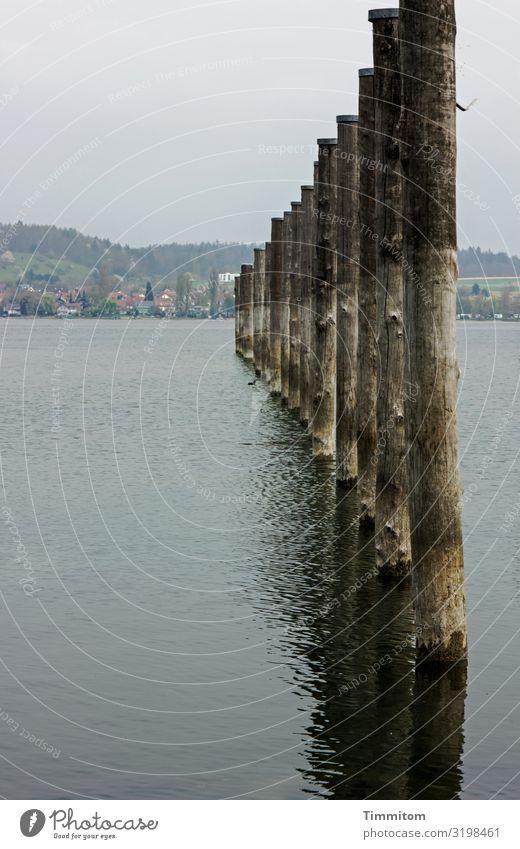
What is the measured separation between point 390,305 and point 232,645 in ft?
11.7

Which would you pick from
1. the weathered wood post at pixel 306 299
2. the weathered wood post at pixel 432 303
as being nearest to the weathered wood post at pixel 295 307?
the weathered wood post at pixel 306 299

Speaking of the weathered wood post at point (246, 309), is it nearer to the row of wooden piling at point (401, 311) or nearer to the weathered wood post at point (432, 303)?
the row of wooden piling at point (401, 311)

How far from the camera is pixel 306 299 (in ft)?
84.8

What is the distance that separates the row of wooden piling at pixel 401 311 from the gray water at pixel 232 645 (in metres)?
0.69

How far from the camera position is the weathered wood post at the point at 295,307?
3052cm

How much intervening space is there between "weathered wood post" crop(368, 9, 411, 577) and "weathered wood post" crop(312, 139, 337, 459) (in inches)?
266

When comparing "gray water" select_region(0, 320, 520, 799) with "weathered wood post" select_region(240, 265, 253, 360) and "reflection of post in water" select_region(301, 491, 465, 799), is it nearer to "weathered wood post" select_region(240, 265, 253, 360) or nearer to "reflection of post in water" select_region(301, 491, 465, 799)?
"reflection of post in water" select_region(301, 491, 465, 799)

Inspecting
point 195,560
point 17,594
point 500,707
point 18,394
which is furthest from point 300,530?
point 18,394

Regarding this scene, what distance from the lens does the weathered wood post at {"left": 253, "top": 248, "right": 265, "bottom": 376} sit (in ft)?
161

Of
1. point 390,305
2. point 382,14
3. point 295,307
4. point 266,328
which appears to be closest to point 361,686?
point 390,305

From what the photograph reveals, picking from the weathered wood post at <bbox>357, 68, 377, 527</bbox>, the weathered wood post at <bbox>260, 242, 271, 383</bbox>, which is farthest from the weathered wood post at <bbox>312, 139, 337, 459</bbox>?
Result: the weathered wood post at <bbox>260, 242, 271, 383</bbox>

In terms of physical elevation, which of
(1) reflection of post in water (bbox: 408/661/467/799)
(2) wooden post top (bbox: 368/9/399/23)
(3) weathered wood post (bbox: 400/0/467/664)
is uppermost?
(2) wooden post top (bbox: 368/9/399/23)

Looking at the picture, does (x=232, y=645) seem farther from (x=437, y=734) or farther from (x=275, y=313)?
(x=275, y=313)

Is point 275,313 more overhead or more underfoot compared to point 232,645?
more overhead
